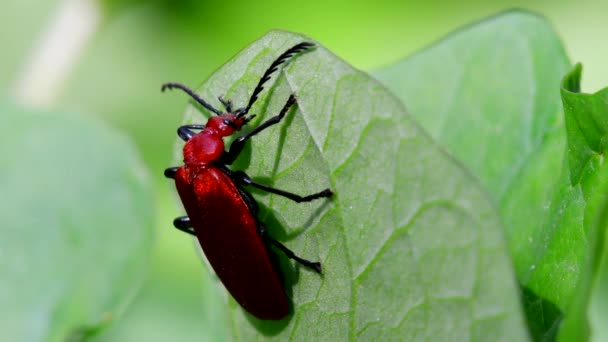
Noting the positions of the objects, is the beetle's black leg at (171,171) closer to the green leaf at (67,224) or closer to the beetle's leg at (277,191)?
the beetle's leg at (277,191)

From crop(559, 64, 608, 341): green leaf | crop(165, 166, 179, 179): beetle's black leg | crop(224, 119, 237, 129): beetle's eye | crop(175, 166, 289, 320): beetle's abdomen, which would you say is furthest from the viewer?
crop(165, 166, 179, 179): beetle's black leg

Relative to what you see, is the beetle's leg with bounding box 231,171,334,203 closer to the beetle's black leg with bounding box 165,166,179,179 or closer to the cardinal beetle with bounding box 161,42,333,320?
the cardinal beetle with bounding box 161,42,333,320

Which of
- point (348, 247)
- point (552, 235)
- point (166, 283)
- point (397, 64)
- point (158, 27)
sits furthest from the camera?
point (158, 27)

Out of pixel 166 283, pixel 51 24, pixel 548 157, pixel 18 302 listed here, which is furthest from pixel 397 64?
pixel 51 24

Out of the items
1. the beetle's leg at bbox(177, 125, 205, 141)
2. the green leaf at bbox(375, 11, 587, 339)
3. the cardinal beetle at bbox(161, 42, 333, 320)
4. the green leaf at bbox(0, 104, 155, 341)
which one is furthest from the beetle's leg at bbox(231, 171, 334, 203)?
the green leaf at bbox(0, 104, 155, 341)

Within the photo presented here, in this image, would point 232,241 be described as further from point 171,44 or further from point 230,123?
point 171,44

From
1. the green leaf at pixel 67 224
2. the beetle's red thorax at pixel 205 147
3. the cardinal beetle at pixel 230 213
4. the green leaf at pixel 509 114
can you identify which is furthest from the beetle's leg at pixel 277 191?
the green leaf at pixel 67 224

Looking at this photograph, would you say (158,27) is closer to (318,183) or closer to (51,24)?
(51,24)
